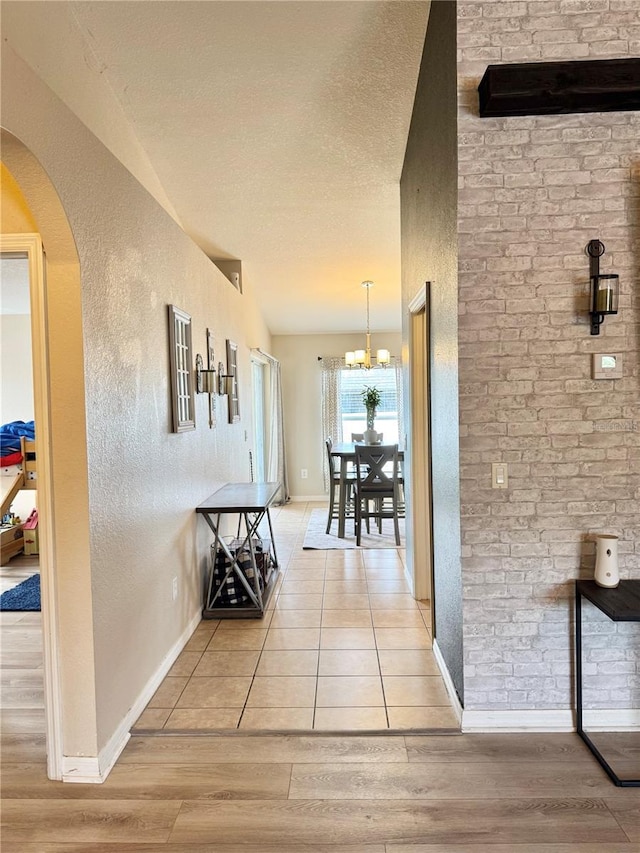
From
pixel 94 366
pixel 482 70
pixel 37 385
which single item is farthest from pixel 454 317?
pixel 37 385

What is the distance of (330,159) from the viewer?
3.87 metres

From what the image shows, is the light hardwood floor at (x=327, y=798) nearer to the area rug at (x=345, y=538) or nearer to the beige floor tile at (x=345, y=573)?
the beige floor tile at (x=345, y=573)

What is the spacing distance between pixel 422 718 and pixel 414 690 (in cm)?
23

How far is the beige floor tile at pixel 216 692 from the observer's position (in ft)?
8.10

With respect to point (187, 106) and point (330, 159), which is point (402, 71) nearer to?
Answer: point (330, 159)

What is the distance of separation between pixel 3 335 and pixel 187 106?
393 centimetres

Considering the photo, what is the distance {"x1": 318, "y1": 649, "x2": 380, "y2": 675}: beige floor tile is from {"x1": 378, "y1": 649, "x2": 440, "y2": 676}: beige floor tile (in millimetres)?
47

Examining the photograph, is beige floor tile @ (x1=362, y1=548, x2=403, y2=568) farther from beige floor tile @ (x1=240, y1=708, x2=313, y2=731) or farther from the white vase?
the white vase

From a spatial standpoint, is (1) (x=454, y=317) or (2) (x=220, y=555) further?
(2) (x=220, y=555)

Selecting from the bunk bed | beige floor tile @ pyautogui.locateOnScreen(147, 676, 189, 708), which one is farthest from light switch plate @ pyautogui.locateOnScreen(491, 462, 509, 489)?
the bunk bed

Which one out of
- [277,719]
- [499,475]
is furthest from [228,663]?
[499,475]

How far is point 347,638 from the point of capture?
3.14 metres

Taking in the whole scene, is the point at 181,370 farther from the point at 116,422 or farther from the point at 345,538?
the point at 345,538

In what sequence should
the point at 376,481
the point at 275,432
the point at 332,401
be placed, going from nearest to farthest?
the point at 376,481 → the point at 275,432 → the point at 332,401
